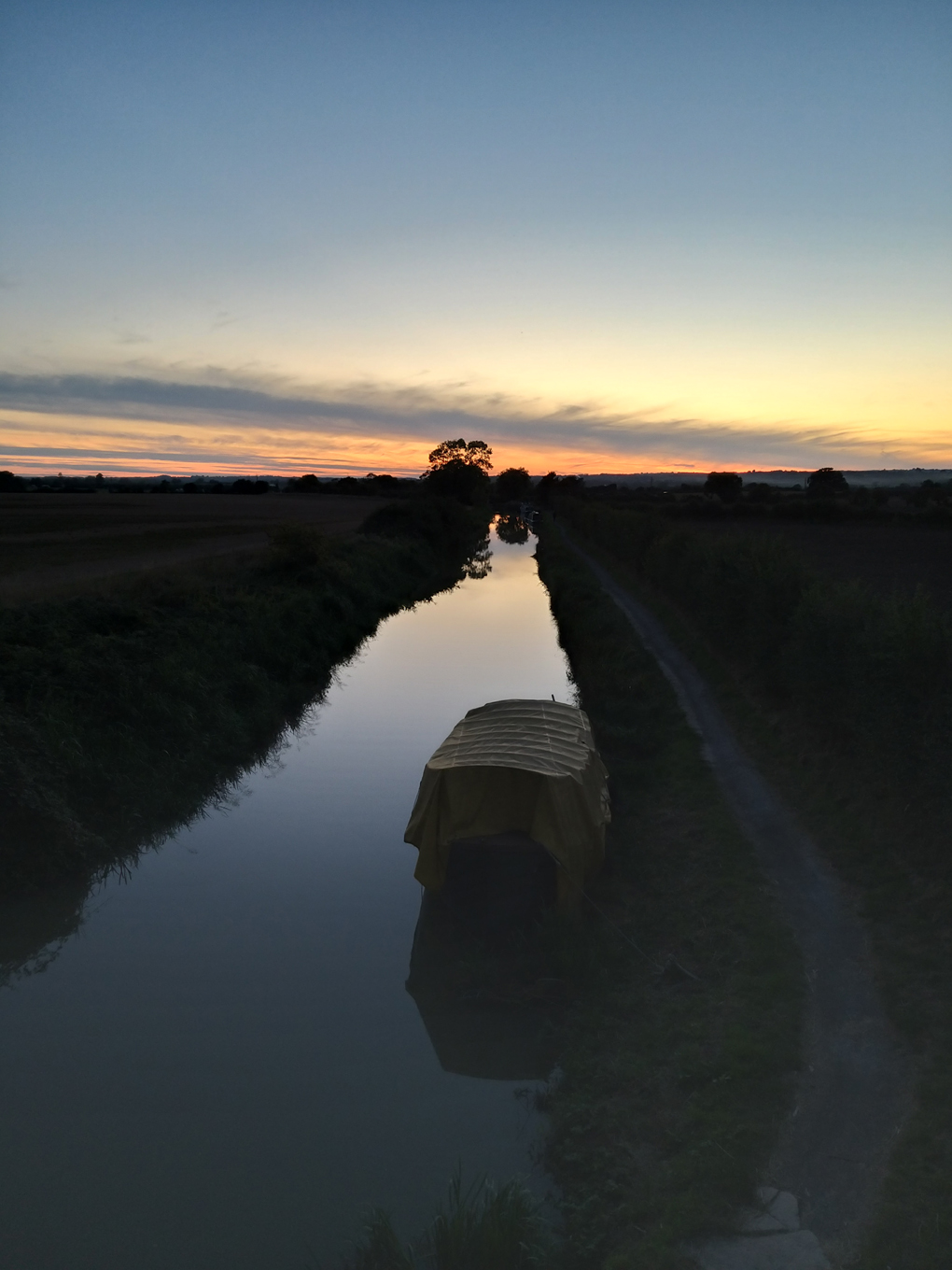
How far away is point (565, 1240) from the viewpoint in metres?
5.84

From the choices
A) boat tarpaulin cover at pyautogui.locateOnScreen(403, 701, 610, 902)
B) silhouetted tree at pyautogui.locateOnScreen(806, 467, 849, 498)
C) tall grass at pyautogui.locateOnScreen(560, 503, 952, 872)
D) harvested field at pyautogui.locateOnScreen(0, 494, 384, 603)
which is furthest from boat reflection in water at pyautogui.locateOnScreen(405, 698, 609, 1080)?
silhouetted tree at pyautogui.locateOnScreen(806, 467, 849, 498)

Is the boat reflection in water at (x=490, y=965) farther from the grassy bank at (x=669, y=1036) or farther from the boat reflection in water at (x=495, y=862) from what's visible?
the grassy bank at (x=669, y=1036)

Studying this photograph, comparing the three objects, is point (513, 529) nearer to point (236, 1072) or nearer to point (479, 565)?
point (479, 565)

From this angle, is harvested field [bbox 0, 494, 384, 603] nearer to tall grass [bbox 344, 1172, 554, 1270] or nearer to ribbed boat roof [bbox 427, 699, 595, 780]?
ribbed boat roof [bbox 427, 699, 595, 780]

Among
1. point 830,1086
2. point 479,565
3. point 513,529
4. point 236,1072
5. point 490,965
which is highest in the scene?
point 830,1086

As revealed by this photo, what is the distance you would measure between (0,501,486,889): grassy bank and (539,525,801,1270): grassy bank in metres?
7.22

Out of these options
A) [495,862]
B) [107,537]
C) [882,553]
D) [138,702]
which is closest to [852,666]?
[495,862]

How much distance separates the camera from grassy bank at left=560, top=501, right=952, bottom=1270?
18.8ft

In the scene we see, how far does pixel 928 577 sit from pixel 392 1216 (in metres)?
34.0

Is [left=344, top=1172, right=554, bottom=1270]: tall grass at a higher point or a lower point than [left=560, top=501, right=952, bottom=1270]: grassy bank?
lower

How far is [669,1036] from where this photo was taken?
773 cm

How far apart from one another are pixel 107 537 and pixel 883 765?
39813 mm

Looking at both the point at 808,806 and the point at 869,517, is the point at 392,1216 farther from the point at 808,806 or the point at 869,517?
the point at 869,517

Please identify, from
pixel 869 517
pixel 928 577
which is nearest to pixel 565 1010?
pixel 928 577
